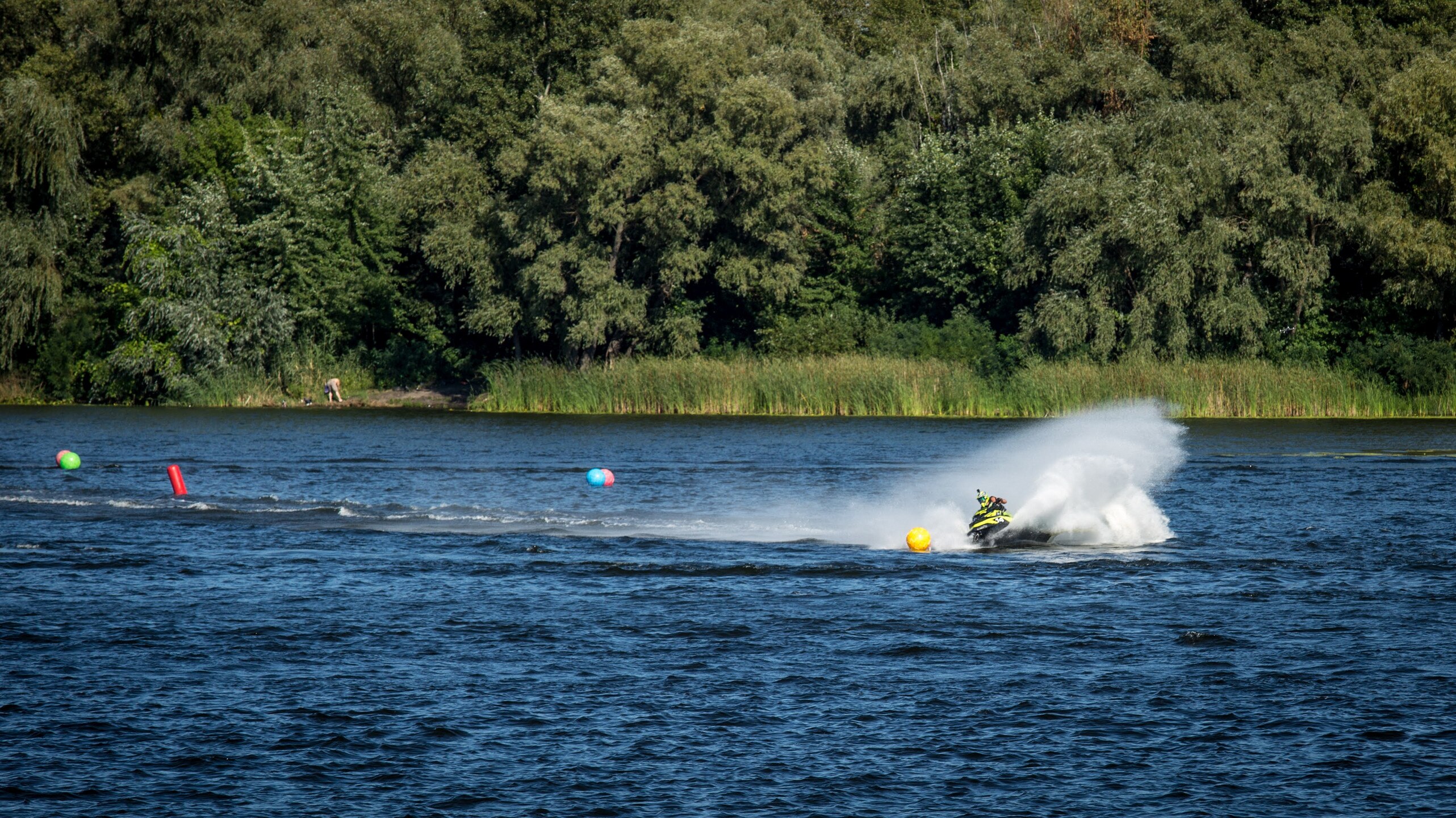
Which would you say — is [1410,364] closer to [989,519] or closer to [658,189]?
[658,189]

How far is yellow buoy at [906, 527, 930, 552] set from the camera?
80.1ft

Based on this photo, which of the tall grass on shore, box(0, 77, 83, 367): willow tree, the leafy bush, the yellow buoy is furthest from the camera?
box(0, 77, 83, 367): willow tree

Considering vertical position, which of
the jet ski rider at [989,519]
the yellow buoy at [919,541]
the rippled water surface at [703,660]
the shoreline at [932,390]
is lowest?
the rippled water surface at [703,660]

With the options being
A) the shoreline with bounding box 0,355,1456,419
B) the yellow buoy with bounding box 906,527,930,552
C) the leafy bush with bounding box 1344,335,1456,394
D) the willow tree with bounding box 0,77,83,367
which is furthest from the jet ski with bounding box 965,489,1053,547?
the willow tree with bounding box 0,77,83,367

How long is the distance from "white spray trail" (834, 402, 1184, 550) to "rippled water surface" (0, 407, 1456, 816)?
679 millimetres

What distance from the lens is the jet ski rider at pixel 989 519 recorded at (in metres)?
24.5

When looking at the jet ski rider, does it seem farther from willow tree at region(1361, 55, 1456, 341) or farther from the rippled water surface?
willow tree at region(1361, 55, 1456, 341)

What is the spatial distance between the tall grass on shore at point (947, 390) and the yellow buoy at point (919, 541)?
112 feet

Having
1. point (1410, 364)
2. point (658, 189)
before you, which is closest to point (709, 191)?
point (658, 189)

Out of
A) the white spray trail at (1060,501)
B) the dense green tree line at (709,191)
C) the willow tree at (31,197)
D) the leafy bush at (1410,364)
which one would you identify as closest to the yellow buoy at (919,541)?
the white spray trail at (1060,501)

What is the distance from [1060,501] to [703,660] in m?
11.1

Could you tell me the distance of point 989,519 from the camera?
24594mm

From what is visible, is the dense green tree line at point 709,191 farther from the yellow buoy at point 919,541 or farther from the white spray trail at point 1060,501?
the yellow buoy at point 919,541

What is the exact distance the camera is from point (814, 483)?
1358 inches
